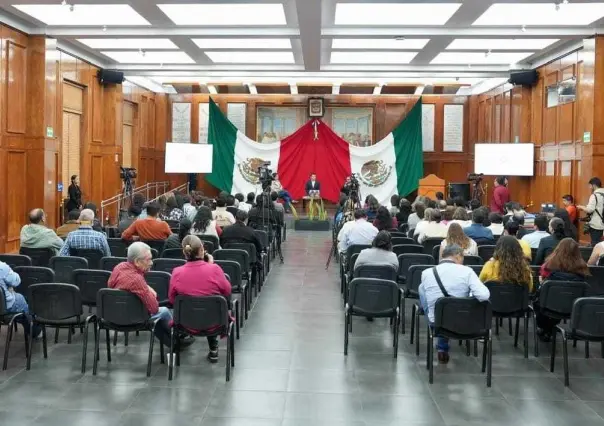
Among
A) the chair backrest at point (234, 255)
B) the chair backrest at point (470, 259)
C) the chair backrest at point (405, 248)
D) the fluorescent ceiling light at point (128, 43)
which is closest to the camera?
the chair backrest at point (470, 259)

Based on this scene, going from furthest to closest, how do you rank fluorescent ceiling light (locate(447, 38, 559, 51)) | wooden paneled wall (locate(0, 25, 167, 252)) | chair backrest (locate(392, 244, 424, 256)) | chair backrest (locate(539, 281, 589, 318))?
fluorescent ceiling light (locate(447, 38, 559, 51))
wooden paneled wall (locate(0, 25, 167, 252))
chair backrest (locate(392, 244, 424, 256))
chair backrest (locate(539, 281, 589, 318))

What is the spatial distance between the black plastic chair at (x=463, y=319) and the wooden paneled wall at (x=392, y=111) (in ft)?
53.0

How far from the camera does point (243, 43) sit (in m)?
14.2

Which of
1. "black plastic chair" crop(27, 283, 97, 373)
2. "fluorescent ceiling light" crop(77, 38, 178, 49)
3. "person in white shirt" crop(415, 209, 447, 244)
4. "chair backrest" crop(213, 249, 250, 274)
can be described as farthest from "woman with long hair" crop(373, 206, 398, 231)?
"fluorescent ceiling light" crop(77, 38, 178, 49)

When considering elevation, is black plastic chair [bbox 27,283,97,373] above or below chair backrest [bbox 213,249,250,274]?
below

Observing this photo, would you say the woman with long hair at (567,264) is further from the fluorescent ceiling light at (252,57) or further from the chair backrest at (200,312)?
the fluorescent ceiling light at (252,57)

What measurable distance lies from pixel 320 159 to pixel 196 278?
579 inches

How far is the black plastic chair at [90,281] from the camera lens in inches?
257

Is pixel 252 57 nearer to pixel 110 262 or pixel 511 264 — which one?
pixel 110 262

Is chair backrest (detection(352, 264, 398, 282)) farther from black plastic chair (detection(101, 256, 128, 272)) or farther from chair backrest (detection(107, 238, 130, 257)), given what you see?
chair backrest (detection(107, 238, 130, 257))

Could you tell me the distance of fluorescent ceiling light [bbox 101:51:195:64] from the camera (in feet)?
51.7

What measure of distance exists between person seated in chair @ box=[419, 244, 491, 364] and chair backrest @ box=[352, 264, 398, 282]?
1.09 meters

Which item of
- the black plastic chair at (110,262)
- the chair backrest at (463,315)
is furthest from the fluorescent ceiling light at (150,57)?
the chair backrest at (463,315)

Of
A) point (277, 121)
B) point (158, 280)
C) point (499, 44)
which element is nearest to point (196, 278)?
point (158, 280)
